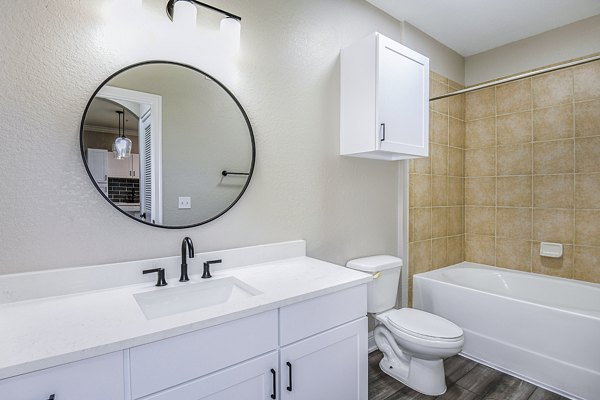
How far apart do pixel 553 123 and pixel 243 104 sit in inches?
105

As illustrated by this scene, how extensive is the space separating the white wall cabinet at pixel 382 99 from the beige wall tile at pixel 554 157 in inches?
52.2

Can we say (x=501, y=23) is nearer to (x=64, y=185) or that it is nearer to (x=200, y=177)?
(x=200, y=177)

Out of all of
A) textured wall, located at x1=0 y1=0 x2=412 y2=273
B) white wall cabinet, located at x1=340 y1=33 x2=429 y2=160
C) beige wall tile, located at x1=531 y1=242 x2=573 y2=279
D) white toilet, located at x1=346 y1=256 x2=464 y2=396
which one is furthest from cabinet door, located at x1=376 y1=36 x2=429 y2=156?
beige wall tile, located at x1=531 y1=242 x2=573 y2=279

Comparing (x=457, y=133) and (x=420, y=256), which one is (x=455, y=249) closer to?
(x=420, y=256)

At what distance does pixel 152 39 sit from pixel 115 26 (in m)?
0.15

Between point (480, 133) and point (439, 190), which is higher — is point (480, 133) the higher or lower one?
the higher one

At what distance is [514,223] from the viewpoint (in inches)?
110

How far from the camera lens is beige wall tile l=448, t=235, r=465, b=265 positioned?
2.96 meters

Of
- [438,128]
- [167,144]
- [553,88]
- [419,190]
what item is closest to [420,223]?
[419,190]

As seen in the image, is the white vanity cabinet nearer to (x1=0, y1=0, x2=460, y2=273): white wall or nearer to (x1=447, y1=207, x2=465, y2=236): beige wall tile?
(x1=0, y1=0, x2=460, y2=273): white wall

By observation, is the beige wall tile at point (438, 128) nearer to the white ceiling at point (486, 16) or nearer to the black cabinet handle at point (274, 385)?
the white ceiling at point (486, 16)

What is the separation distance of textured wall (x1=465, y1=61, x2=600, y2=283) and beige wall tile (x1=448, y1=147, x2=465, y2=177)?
79 mm

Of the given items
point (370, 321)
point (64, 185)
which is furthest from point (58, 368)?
point (370, 321)

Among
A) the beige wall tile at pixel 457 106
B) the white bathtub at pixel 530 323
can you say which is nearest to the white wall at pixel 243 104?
the white bathtub at pixel 530 323
